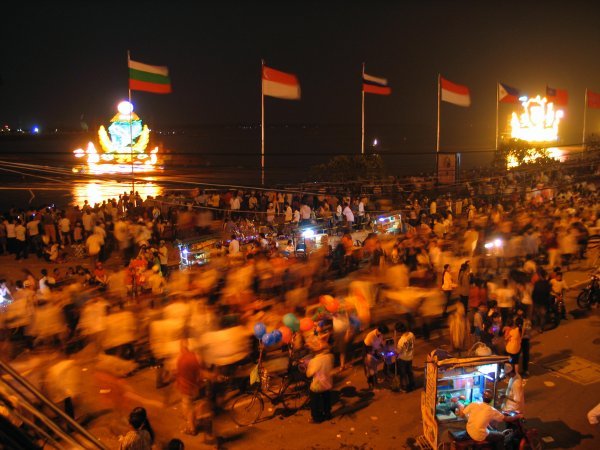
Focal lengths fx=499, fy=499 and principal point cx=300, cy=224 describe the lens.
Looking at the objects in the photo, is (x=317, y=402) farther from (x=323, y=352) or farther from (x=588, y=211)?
(x=588, y=211)

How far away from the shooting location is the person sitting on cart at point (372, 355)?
7.32m

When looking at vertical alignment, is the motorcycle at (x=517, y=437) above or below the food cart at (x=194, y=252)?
below

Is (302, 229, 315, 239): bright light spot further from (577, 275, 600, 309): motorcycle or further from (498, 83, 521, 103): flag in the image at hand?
(498, 83, 521, 103): flag

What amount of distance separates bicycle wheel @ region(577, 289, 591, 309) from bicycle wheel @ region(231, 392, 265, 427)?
765cm

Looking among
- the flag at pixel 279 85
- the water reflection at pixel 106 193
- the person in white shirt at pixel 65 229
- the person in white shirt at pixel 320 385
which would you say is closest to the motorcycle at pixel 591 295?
the person in white shirt at pixel 320 385

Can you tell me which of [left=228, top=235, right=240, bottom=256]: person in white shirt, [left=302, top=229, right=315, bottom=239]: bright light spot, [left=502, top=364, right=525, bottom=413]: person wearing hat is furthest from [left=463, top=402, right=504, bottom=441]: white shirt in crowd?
[left=302, top=229, right=315, bottom=239]: bright light spot

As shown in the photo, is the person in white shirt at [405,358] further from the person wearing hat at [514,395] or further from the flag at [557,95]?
the flag at [557,95]

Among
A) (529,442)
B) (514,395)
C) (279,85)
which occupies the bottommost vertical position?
(529,442)

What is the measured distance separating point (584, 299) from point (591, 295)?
0.17 meters

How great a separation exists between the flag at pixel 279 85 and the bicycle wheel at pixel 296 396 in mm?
9402

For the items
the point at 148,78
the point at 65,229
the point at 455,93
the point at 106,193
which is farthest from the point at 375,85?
the point at 106,193

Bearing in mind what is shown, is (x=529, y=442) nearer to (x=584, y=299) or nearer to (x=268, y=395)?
(x=268, y=395)

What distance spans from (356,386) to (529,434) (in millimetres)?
2654

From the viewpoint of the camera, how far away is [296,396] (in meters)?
7.16
